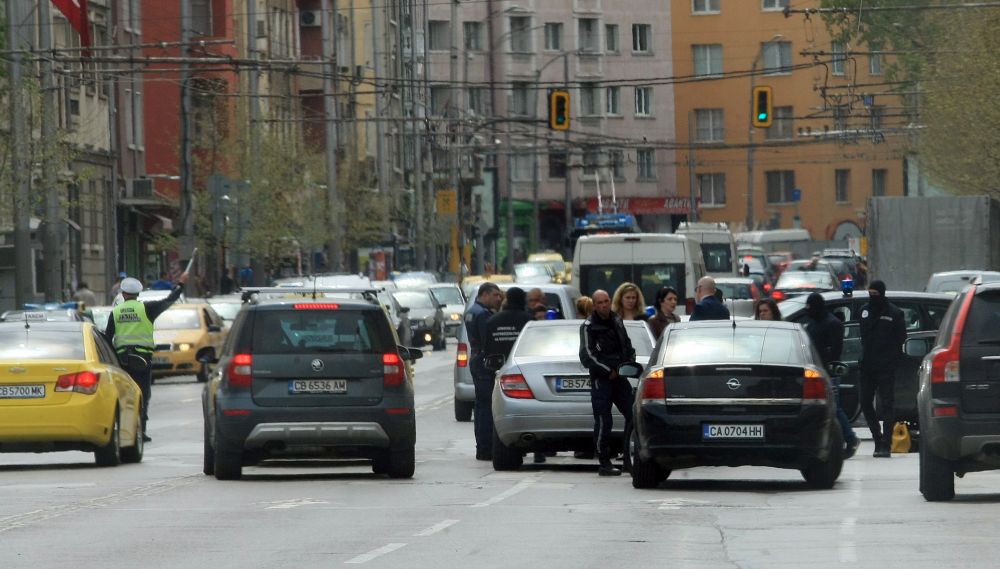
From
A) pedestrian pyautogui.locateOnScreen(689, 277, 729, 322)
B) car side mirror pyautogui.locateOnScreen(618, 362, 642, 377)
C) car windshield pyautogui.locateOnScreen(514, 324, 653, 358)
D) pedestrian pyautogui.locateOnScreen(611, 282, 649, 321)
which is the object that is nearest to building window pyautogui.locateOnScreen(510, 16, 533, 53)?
pedestrian pyautogui.locateOnScreen(689, 277, 729, 322)

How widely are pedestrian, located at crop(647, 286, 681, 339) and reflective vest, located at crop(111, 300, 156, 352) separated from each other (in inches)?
220

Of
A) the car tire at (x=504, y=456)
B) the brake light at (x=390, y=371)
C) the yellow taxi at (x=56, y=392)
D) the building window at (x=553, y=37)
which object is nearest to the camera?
the brake light at (x=390, y=371)

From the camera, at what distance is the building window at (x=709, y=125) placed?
398 feet

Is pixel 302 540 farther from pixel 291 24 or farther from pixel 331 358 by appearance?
pixel 291 24

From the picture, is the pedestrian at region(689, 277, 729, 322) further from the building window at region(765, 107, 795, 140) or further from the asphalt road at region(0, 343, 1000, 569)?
the building window at region(765, 107, 795, 140)

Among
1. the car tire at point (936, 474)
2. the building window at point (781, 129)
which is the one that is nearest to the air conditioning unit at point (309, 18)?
the building window at point (781, 129)

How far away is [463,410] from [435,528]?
52.4ft

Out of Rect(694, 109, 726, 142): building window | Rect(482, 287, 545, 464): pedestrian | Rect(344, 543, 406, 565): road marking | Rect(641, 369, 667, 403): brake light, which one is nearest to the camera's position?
Rect(344, 543, 406, 565): road marking

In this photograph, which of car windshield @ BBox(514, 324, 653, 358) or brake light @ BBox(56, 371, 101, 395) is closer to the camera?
car windshield @ BBox(514, 324, 653, 358)

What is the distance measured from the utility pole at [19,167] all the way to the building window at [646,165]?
255 feet

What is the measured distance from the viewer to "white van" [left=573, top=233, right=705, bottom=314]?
39781mm

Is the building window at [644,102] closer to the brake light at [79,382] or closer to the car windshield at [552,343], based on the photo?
the car windshield at [552,343]

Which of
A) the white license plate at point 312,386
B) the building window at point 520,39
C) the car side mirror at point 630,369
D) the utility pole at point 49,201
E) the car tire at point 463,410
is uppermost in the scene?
the building window at point 520,39

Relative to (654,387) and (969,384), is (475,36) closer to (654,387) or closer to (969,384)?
(654,387)
